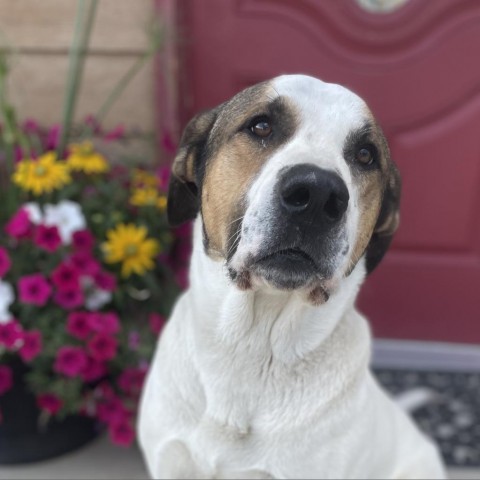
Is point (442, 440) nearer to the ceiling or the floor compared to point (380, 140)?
nearer to the floor

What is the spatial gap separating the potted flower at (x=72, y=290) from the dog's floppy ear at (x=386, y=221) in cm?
97

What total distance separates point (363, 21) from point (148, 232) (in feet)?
4.61

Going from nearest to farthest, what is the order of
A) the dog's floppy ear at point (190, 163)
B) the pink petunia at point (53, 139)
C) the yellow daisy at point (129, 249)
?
the dog's floppy ear at point (190, 163) → the yellow daisy at point (129, 249) → the pink petunia at point (53, 139)

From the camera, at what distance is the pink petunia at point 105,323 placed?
7.44 ft

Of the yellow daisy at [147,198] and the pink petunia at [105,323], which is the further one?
the yellow daisy at [147,198]

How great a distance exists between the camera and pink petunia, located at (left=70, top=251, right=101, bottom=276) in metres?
2.27

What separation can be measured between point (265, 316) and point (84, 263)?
93cm

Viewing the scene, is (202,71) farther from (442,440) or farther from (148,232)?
(442,440)

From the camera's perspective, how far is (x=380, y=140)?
159 centimetres

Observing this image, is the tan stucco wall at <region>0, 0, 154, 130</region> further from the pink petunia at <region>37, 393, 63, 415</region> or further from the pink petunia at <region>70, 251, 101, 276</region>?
the pink petunia at <region>37, 393, 63, 415</region>

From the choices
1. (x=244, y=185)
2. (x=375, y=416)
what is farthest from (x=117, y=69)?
(x=375, y=416)

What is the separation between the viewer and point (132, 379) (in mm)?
2410

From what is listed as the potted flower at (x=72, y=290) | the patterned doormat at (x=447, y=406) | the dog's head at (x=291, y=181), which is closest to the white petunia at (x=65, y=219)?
the potted flower at (x=72, y=290)

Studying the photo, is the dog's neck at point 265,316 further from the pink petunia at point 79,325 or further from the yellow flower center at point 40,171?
the yellow flower center at point 40,171
